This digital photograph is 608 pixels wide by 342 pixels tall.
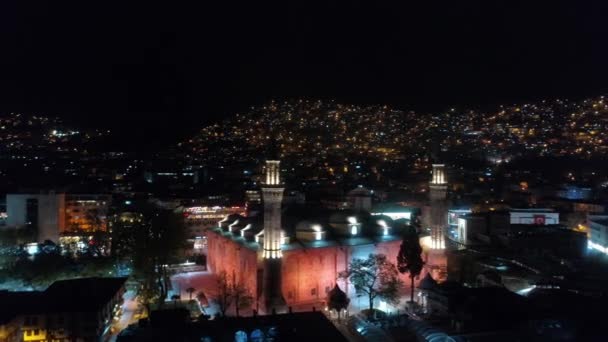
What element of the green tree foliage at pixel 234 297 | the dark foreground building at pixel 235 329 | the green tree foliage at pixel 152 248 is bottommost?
the green tree foliage at pixel 234 297

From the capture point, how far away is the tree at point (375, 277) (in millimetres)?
21234

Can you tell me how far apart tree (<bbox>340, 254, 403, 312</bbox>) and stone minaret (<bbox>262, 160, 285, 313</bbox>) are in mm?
2999

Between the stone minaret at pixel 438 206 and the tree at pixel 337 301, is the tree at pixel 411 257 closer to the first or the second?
the tree at pixel 337 301

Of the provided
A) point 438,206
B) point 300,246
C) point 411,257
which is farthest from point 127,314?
point 438,206

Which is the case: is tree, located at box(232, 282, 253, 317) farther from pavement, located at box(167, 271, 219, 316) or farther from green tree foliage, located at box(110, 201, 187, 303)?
green tree foliage, located at box(110, 201, 187, 303)

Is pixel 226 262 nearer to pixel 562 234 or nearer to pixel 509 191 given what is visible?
pixel 562 234

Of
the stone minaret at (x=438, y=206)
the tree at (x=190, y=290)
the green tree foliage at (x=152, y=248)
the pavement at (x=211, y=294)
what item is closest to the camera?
the pavement at (x=211, y=294)

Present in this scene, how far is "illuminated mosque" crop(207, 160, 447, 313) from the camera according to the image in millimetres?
21844

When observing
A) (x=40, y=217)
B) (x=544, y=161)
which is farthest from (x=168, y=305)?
(x=544, y=161)

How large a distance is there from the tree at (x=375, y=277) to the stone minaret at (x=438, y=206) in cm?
339

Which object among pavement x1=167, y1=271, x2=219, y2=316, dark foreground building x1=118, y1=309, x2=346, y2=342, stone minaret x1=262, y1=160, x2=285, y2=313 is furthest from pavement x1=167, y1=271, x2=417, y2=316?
dark foreground building x1=118, y1=309, x2=346, y2=342

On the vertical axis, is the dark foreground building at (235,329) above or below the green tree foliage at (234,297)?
above

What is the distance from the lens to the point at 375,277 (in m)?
21.5

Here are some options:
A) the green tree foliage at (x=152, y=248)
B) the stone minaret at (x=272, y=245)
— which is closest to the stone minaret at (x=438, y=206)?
the stone minaret at (x=272, y=245)
